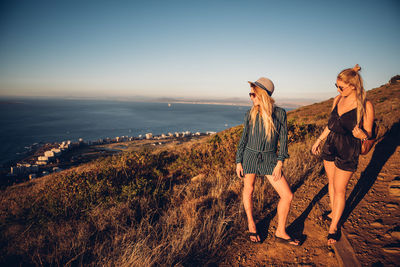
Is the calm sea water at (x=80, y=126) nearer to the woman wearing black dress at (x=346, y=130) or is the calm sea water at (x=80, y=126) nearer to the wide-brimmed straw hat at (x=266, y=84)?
the wide-brimmed straw hat at (x=266, y=84)

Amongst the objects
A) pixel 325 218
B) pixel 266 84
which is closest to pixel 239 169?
pixel 266 84

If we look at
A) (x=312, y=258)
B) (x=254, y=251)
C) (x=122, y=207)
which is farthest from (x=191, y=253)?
(x=122, y=207)

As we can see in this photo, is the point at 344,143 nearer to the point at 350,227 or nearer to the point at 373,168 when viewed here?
the point at 350,227

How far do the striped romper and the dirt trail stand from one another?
3.48 ft

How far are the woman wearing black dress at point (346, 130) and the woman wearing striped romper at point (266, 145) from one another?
2.10 ft

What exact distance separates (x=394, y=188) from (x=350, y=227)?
131cm

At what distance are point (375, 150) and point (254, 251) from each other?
4.83 metres

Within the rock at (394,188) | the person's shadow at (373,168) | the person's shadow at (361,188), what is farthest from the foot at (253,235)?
the rock at (394,188)

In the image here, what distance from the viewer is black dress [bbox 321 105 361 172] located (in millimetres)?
2020

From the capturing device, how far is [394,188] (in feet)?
9.16

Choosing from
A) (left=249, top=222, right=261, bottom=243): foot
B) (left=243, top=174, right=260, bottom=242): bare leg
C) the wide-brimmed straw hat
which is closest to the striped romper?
(left=243, top=174, right=260, bottom=242): bare leg

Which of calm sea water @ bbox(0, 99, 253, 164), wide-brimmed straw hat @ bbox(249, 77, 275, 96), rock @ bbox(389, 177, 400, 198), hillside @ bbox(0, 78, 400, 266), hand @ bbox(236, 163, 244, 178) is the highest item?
wide-brimmed straw hat @ bbox(249, 77, 275, 96)

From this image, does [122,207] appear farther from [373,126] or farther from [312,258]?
[373,126]

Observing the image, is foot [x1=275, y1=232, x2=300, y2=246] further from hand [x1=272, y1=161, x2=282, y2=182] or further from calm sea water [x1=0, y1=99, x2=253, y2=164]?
calm sea water [x1=0, y1=99, x2=253, y2=164]
